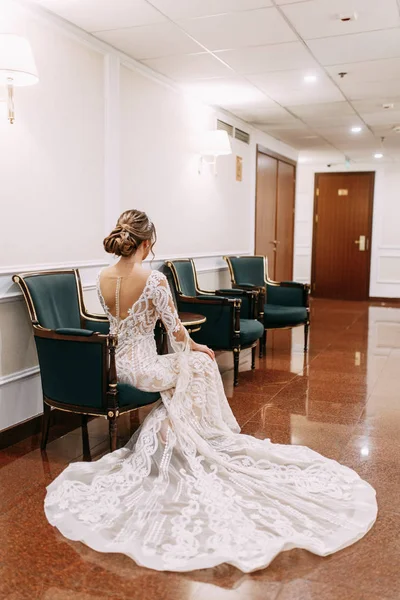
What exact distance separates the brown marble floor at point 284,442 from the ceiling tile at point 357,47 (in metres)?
2.68

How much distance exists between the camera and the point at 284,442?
357cm

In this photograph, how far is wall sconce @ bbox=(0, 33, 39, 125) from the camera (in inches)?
122

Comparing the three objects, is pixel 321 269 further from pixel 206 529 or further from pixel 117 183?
pixel 206 529

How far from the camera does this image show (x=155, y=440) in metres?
3.00

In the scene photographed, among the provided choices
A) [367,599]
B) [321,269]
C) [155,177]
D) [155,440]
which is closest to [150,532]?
[155,440]

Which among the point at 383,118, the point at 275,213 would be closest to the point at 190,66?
the point at 383,118

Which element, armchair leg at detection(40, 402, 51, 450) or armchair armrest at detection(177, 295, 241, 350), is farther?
armchair armrest at detection(177, 295, 241, 350)

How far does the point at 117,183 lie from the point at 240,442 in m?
2.28

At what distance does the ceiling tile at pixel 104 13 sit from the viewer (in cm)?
356

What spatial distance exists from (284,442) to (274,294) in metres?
3.32

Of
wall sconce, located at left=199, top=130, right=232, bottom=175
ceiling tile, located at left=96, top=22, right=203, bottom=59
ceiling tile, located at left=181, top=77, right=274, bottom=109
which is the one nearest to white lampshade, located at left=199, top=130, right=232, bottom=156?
wall sconce, located at left=199, top=130, right=232, bottom=175

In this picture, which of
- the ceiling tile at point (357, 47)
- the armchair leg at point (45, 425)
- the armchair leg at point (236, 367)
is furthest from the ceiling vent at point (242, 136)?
the armchair leg at point (45, 425)

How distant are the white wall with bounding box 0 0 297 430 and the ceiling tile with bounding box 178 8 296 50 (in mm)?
731

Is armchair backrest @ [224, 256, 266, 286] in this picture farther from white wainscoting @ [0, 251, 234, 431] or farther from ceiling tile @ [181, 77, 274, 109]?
white wainscoting @ [0, 251, 234, 431]
